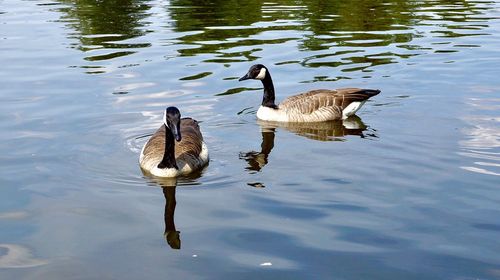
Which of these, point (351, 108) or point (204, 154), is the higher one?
point (204, 154)

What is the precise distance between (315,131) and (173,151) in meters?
4.00

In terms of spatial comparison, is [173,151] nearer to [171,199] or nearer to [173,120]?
[173,120]

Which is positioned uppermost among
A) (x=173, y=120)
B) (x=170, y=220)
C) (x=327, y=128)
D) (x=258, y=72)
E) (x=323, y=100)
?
(x=173, y=120)

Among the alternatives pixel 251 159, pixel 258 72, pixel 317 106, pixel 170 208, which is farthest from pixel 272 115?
pixel 170 208

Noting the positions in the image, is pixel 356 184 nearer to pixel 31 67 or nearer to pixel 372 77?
pixel 372 77

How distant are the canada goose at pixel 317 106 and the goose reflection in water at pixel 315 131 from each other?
0.39 ft

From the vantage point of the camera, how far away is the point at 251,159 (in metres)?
13.9

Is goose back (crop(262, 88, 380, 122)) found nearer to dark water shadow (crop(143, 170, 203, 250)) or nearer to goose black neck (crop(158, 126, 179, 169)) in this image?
dark water shadow (crop(143, 170, 203, 250))

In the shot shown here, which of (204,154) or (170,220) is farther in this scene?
(204,154)

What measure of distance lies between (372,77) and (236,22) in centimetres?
964

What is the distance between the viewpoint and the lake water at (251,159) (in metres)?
9.80

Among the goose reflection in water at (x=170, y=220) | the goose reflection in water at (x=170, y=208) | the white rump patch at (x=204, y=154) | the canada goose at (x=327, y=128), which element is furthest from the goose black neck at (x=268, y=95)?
the goose reflection in water at (x=170, y=220)

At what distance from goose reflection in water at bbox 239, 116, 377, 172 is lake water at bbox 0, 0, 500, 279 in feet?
0.18

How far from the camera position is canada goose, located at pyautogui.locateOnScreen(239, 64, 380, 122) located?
54.5 feet
